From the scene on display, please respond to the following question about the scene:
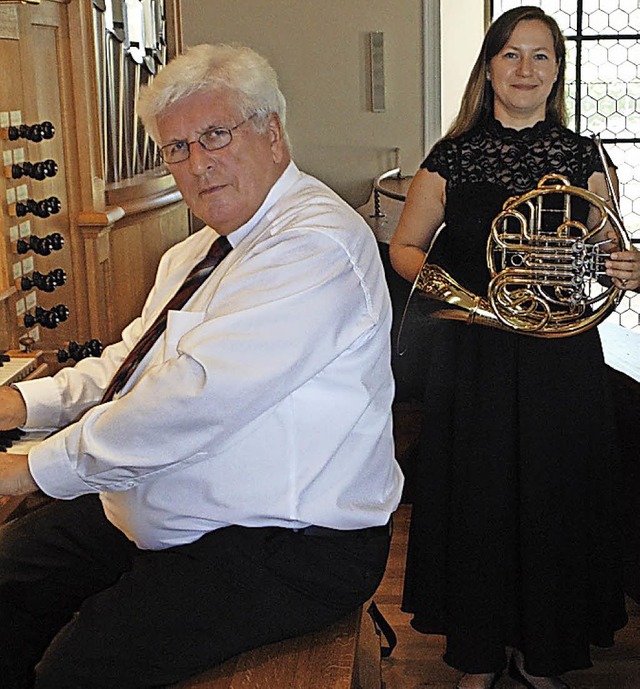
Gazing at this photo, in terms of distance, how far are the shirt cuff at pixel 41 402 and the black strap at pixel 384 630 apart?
0.91m

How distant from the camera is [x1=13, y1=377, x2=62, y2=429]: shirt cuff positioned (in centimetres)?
196

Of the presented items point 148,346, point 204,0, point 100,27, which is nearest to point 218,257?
point 148,346

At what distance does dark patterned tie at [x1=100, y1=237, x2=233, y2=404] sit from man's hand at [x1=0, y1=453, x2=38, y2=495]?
0.25 m

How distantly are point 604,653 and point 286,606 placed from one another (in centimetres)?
144

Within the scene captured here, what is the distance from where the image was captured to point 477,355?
243 centimetres

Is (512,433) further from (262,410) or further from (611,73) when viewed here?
(611,73)

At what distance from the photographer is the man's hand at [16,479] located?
161 centimetres

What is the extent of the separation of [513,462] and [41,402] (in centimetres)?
106

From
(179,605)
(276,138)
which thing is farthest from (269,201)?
(179,605)

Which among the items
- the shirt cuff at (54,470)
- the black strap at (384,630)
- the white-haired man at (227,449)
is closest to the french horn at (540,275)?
the white-haired man at (227,449)

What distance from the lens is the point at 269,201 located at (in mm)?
1818

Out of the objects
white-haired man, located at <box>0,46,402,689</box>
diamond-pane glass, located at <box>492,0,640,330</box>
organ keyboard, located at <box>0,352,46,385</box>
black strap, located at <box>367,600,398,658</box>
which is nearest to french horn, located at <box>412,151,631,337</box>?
white-haired man, located at <box>0,46,402,689</box>

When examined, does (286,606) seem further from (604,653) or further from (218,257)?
(604,653)

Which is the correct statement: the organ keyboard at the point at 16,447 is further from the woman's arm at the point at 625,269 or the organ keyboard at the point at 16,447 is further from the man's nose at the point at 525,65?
the man's nose at the point at 525,65
